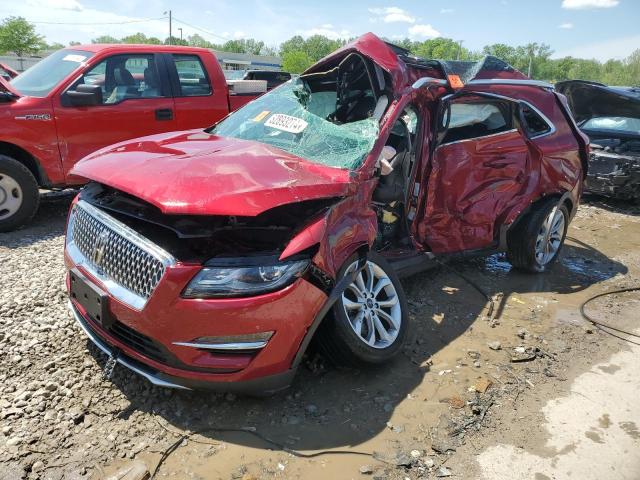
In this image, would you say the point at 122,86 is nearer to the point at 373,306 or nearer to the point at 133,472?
the point at 373,306

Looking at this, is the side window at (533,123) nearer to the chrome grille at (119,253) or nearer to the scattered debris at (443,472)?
the scattered debris at (443,472)

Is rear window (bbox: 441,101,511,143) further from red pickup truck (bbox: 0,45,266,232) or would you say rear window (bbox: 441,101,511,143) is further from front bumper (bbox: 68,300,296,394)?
red pickup truck (bbox: 0,45,266,232)

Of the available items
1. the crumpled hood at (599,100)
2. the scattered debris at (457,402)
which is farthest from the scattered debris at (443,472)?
the crumpled hood at (599,100)

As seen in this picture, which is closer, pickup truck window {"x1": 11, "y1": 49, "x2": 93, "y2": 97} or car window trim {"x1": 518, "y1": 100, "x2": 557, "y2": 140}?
car window trim {"x1": 518, "y1": 100, "x2": 557, "y2": 140}

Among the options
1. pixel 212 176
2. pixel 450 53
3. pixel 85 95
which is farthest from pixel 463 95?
pixel 450 53

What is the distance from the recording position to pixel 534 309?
14.8ft

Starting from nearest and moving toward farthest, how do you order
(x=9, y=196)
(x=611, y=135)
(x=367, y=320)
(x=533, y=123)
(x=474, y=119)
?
1. (x=367, y=320)
2. (x=474, y=119)
3. (x=533, y=123)
4. (x=9, y=196)
5. (x=611, y=135)

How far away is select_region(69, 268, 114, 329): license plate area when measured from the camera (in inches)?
103

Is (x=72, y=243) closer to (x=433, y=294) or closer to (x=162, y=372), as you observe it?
(x=162, y=372)

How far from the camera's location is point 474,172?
436cm

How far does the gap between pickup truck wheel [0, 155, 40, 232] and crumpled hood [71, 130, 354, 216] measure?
257 centimetres

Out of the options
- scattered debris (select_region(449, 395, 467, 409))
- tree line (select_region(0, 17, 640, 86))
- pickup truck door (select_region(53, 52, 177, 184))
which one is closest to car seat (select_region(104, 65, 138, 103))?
pickup truck door (select_region(53, 52, 177, 184))

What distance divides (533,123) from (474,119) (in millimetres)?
798

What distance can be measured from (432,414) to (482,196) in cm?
220
